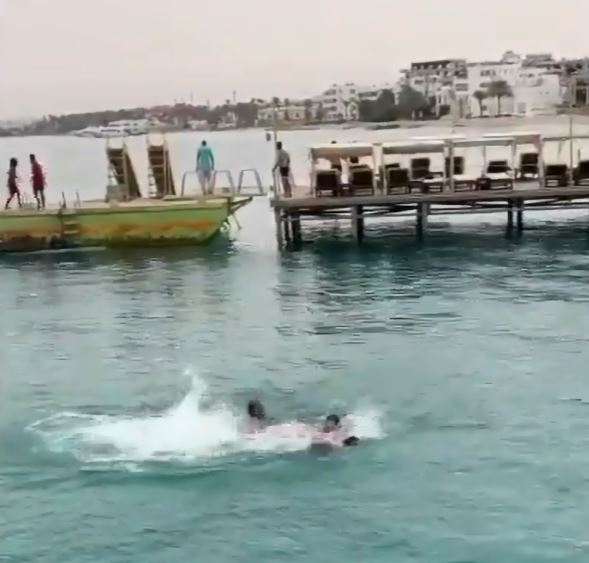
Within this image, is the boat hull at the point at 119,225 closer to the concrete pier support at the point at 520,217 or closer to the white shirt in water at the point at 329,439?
the concrete pier support at the point at 520,217

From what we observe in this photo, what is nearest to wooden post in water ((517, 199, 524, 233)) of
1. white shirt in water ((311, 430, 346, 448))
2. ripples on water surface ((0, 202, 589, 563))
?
ripples on water surface ((0, 202, 589, 563))

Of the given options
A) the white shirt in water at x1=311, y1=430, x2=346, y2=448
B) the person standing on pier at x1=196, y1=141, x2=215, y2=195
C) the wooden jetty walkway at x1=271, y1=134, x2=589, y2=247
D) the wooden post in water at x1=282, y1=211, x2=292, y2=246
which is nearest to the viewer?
the white shirt in water at x1=311, y1=430, x2=346, y2=448

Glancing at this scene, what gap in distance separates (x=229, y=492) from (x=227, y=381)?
700 cm

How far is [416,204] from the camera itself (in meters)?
45.7

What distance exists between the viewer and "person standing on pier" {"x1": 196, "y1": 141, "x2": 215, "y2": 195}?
47031 mm

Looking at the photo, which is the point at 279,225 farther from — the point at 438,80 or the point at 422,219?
the point at 438,80

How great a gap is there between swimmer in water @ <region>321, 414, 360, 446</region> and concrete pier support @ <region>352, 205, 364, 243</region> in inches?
927

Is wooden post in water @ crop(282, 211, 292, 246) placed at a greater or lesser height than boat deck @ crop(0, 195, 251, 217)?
lesser

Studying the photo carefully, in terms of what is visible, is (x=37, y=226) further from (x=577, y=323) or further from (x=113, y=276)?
(x=577, y=323)

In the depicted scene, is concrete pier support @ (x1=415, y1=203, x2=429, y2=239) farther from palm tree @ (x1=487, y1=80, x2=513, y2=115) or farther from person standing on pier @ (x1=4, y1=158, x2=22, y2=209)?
palm tree @ (x1=487, y1=80, x2=513, y2=115)

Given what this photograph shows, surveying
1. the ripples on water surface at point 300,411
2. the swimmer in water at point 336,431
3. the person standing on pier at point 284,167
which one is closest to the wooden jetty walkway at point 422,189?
the person standing on pier at point 284,167

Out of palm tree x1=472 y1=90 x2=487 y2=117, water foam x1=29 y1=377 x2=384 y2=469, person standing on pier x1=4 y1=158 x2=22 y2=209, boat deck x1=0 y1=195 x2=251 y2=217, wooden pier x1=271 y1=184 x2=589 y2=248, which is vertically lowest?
water foam x1=29 y1=377 x2=384 y2=469

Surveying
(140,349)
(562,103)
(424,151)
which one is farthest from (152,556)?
(562,103)

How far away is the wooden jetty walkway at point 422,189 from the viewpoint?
1726 inches
